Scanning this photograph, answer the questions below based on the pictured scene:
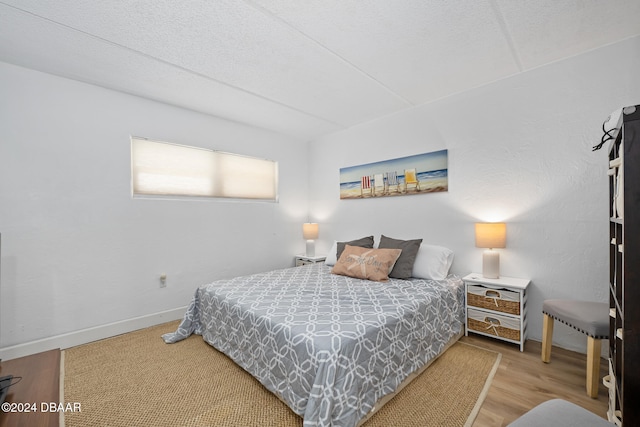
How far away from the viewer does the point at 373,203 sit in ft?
12.5

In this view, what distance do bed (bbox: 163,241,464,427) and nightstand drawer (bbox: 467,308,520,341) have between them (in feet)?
0.34

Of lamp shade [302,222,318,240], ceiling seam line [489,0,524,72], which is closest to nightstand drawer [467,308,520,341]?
ceiling seam line [489,0,524,72]

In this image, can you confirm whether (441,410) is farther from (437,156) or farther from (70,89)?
(70,89)

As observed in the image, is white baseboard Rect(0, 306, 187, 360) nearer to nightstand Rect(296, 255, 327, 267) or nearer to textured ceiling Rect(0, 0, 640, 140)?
nightstand Rect(296, 255, 327, 267)

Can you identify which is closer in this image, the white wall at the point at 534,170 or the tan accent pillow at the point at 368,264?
the white wall at the point at 534,170

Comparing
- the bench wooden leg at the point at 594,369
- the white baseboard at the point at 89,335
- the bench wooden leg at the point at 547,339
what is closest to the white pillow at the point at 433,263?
the bench wooden leg at the point at 547,339

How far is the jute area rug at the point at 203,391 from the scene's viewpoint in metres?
1.61

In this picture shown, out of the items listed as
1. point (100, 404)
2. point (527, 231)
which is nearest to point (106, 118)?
point (100, 404)

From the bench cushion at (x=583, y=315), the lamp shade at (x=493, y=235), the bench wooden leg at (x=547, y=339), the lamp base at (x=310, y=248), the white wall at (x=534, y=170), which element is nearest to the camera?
the bench cushion at (x=583, y=315)

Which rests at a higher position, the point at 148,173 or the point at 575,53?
the point at 575,53

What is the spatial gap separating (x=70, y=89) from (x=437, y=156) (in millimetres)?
3830

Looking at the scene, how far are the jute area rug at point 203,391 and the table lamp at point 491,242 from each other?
74 cm

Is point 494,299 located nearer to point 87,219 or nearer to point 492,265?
point 492,265

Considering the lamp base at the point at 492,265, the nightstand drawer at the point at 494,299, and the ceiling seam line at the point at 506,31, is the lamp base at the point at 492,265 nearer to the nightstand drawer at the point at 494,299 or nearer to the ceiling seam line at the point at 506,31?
the nightstand drawer at the point at 494,299
